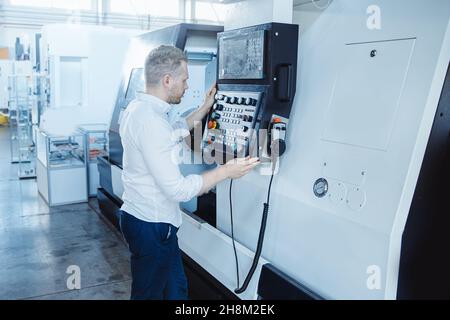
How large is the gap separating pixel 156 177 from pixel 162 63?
43 cm

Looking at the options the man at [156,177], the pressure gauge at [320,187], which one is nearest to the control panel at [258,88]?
the man at [156,177]

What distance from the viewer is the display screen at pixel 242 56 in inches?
68.3

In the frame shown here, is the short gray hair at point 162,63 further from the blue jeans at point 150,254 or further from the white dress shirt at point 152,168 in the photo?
the blue jeans at point 150,254

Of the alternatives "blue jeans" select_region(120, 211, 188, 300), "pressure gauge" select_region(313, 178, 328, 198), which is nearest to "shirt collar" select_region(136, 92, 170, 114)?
"blue jeans" select_region(120, 211, 188, 300)

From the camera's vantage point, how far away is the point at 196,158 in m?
2.63

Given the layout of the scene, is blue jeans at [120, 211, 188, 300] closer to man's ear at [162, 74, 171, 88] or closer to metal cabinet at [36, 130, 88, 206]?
man's ear at [162, 74, 171, 88]

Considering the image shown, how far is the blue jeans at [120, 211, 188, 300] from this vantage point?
1779 millimetres

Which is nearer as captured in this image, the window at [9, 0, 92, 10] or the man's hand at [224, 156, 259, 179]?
the man's hand at [224, 156, 259, 179]

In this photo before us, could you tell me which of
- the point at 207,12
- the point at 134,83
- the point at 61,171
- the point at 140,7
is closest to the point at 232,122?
the point at 134,83

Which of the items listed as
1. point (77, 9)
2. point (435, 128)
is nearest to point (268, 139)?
point (435, 128)

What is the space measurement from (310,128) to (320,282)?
563mm

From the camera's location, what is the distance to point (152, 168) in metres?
1.64

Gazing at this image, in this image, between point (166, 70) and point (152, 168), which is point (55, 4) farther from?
point (152, 168)

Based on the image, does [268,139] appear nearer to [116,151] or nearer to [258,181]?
[258,181]
